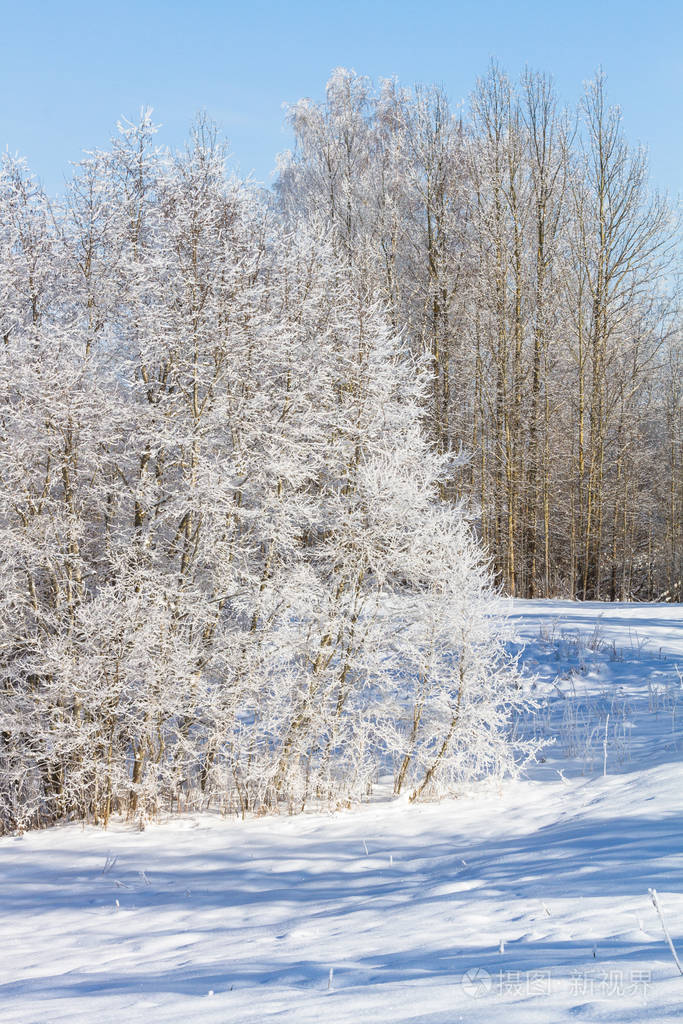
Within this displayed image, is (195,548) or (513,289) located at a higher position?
(513,289)

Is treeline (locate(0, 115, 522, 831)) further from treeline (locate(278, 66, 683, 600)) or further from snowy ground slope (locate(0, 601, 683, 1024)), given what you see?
treeline (locate(278, 66, 683, 600))

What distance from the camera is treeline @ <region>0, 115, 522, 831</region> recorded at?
22.7 feet

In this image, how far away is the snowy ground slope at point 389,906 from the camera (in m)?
2.43

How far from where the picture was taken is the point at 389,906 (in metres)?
3.94

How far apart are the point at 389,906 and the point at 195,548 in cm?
405

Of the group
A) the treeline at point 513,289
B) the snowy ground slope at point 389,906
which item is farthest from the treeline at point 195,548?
the treeline at point 513,289

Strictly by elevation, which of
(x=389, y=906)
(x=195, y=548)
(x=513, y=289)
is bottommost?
(x=389, y=906)

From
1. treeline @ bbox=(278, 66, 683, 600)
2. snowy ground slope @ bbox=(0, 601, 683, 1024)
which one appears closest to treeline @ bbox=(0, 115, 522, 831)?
snowy ground slope @ bbox=(0, 601, 683, 1024)

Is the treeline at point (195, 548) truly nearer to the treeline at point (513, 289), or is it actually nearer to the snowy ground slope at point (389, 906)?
the snowy ground slope at point (389, 906)

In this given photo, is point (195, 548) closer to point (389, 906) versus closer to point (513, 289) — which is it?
point (389, 906)

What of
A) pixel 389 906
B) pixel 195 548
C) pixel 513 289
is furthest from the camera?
pixel 513 289

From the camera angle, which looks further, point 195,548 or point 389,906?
point 195,548

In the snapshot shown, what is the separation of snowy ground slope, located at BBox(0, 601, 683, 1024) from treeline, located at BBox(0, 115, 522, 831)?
650 mm

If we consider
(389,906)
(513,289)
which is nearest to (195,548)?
(389,906)
